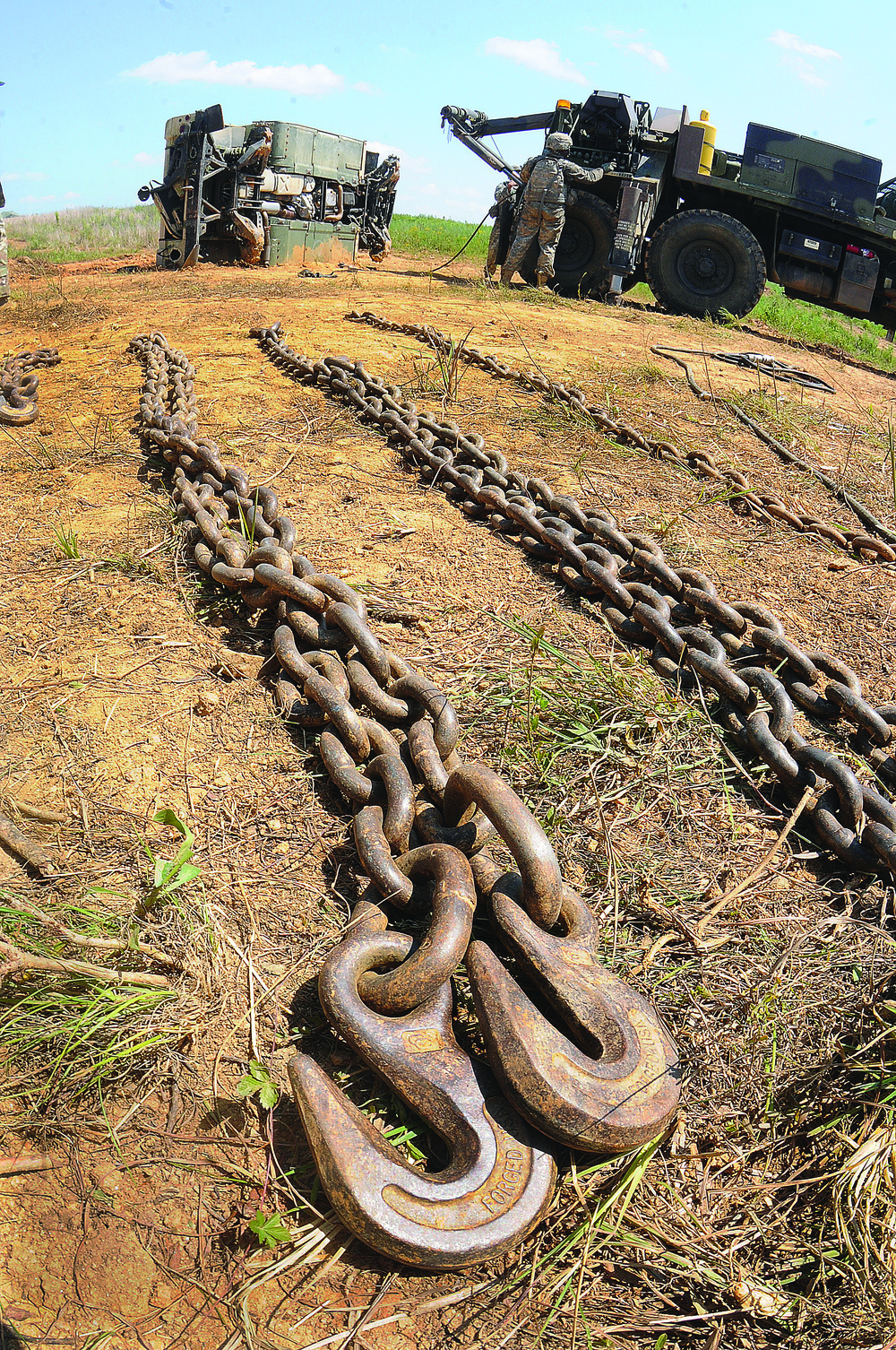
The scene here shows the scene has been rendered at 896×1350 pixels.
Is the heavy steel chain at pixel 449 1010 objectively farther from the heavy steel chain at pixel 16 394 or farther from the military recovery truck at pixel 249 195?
the military recovery truck at pixel 249 195

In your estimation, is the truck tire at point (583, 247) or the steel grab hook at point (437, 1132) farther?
the truck tire at point (583, 247)

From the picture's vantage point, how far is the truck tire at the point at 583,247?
38.6ft

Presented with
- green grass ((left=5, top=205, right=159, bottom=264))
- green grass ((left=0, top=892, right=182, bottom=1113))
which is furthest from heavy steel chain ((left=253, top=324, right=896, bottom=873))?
green grass ((left=5, top=205, right=159, bottom=264))

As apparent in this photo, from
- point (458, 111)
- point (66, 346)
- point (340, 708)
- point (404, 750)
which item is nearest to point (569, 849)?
point (404, 750)

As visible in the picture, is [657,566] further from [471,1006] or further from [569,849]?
[471,1006]

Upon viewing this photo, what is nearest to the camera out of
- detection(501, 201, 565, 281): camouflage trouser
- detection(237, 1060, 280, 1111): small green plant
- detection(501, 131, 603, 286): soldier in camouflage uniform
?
detection(237, 1060, 280, 1111): small green plant

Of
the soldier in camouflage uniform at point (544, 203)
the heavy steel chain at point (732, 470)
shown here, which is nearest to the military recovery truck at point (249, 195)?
the soldier in camouflage uniform at point (544, 203)

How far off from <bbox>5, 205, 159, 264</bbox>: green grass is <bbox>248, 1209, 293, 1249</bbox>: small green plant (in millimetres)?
16956

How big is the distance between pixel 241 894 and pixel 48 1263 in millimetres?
668

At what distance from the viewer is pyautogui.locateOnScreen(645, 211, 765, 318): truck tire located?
445 inches

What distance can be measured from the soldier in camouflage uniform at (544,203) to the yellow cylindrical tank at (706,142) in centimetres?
164

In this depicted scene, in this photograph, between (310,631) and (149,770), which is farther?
(310,631)

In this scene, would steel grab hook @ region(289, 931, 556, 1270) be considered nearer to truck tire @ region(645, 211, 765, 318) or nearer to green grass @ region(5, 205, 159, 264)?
truck tire @ region(645, 211, 765, 318)

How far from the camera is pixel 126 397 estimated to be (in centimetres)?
491
